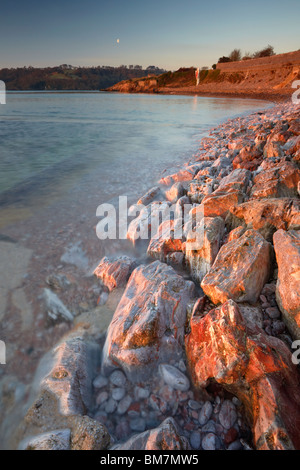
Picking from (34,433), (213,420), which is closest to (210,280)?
(213,420)

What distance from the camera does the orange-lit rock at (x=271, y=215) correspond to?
2.52m

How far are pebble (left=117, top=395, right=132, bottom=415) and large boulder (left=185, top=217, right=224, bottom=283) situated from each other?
131cm

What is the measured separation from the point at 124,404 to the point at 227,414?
0.74m

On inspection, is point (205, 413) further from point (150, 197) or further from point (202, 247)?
point (150, 197)

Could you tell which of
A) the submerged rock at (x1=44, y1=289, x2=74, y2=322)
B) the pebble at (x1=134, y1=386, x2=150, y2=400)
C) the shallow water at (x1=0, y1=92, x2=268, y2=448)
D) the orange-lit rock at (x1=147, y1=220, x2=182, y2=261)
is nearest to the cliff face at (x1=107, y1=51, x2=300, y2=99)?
the shallow water at (x1=0, y1=92, x2=268, y2=448)

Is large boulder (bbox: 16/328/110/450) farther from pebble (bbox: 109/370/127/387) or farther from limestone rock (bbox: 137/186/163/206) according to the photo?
limestone rock (bbox: 137/186/163/206)

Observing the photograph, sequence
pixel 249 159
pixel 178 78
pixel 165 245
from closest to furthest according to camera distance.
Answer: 1. pixel 165 245
2. pixel 249 159
3. pixel 178 78

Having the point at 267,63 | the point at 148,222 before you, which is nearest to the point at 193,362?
the point at 148,222

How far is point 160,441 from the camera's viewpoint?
141 centimetres

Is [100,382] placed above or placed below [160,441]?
below

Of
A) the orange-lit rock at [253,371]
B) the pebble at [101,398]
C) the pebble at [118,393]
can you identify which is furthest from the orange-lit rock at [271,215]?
the pebble at [101,398]

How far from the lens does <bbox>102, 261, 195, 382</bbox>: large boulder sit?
6.27ft

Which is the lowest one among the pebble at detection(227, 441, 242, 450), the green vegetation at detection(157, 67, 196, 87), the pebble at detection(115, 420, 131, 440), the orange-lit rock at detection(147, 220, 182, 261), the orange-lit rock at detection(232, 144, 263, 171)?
the pebble at detection(115, 420, 131, 440)
